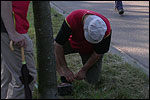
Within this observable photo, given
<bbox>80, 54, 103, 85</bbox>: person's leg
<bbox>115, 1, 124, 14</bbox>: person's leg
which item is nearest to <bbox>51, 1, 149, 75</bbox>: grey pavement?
<bbox>115, 1, 124, 14</bbox>: person's leg

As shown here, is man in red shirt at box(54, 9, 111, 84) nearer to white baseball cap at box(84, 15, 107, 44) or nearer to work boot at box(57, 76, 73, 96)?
white baseball cap at box(84, 15, 107, 44)

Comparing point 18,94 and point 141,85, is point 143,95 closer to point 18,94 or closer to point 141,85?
point 141,85

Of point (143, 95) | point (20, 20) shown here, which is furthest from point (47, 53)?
point (143, 95)

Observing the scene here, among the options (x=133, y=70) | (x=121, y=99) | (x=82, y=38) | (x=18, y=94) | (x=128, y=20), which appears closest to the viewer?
(x=18, y=94)

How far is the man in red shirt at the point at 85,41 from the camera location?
2959mm

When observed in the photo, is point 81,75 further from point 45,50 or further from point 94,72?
point 45,50

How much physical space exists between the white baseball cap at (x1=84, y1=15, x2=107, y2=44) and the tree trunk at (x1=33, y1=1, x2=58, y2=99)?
451 mm

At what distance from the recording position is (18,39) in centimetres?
249

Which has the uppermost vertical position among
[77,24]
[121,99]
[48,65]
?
[77,24]

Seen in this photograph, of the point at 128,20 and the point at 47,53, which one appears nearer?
the point at 47,53

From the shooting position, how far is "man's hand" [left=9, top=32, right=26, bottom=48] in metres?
2.47

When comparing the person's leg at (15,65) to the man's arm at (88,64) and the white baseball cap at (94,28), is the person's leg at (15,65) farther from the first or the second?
the man's arm at (88,64)

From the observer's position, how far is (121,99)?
10.2 ft

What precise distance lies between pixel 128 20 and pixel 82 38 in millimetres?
3832
